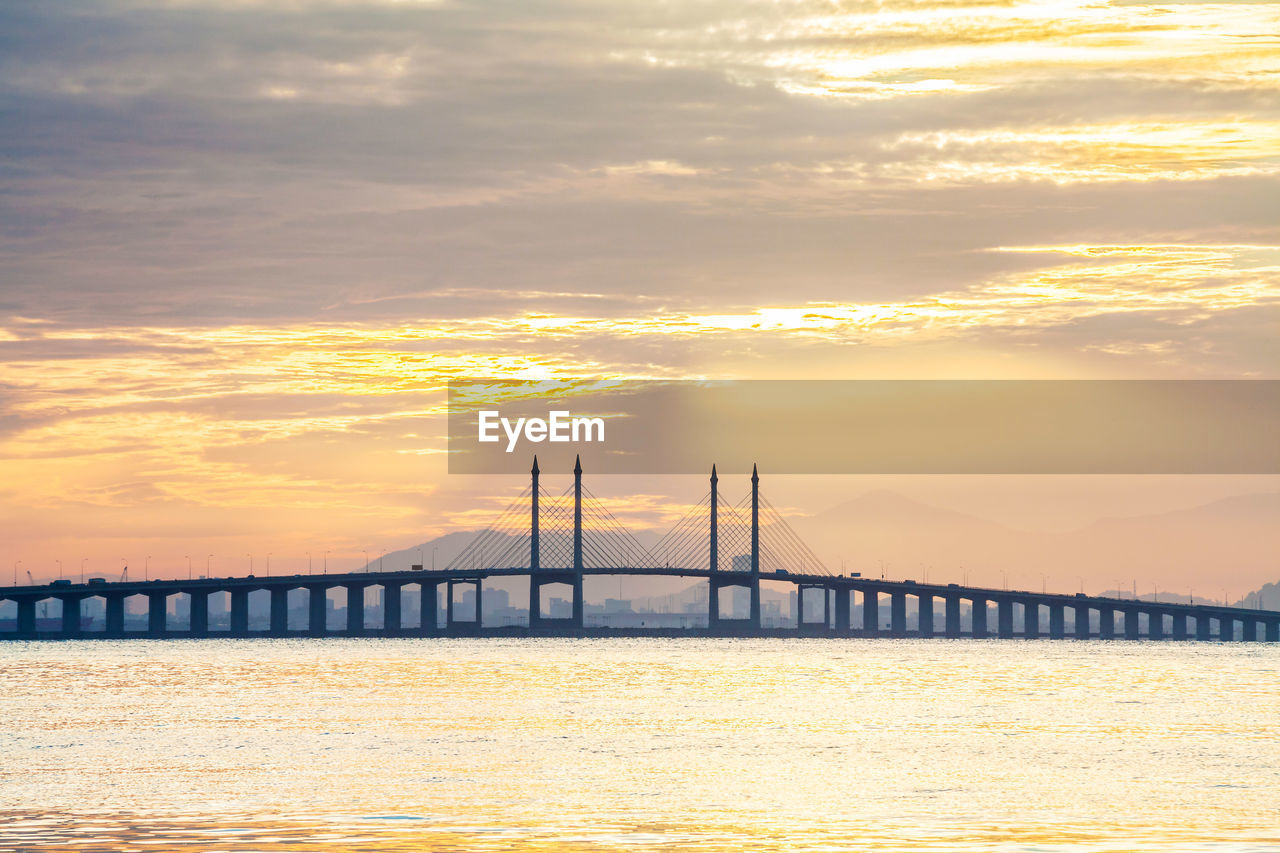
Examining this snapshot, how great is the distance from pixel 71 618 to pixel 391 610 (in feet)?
109

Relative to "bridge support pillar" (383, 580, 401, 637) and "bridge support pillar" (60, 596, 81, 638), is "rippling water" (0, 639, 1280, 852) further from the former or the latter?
"bridge support pillar" (383, 580, 401, 637)

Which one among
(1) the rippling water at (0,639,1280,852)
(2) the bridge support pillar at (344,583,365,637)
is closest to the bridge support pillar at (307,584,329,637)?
(2) the bridge support pillar at (344,583,365,637)

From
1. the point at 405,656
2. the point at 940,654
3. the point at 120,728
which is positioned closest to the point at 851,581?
the point at 940,654

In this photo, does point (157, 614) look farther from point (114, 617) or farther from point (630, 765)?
point (630, 765)

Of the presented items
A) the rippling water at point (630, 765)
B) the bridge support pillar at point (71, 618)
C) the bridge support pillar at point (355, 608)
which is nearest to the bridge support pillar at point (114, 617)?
the bridge support pillar at point (71, 618)

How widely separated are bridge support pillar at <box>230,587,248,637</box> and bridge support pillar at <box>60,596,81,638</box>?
52.0ft

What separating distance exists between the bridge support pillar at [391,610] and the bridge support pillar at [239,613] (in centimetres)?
1481

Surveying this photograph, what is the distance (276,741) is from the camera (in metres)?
47.4

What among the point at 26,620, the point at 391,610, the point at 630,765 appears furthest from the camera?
the point at 391,610

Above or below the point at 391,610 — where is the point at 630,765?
above

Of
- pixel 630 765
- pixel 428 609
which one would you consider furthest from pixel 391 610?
pixel 630 765

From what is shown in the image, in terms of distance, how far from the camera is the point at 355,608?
612 ft

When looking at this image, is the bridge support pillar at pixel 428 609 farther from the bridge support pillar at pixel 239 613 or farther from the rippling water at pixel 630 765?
the rippling water at pixel 630 765

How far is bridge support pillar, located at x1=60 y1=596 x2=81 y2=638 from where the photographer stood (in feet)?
589
